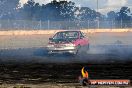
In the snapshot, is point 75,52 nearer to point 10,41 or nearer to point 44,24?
point 10,41

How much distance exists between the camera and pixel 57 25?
53.3 meters

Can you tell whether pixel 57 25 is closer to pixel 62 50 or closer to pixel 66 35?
pixel 66 35

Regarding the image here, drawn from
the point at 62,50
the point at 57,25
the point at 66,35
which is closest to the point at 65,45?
the point at 62,50

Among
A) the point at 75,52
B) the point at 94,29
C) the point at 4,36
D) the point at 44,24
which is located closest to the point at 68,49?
the point at 75,52

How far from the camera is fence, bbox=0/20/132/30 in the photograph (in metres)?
47.6

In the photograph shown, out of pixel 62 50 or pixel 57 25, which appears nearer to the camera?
pixel 62 50

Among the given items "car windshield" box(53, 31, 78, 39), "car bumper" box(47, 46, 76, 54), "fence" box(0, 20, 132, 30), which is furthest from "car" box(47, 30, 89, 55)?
"fence" box(0, 20, 132, 30)

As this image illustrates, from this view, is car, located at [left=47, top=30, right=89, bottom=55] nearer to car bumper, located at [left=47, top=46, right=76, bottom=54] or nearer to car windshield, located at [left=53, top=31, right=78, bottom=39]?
car bumper, located at [left=47, top=46, right=76, bottom=54]

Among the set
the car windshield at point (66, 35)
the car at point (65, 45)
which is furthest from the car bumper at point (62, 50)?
the car windshield at point (66, 35)

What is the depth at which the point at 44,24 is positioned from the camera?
51.9 m

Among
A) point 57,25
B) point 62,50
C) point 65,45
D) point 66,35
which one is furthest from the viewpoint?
point 57,25

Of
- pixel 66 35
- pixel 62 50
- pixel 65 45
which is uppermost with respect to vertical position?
pixel 66 35

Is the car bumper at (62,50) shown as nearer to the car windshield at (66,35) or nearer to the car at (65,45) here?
the car at (65,45)

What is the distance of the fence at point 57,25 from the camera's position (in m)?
47.6
